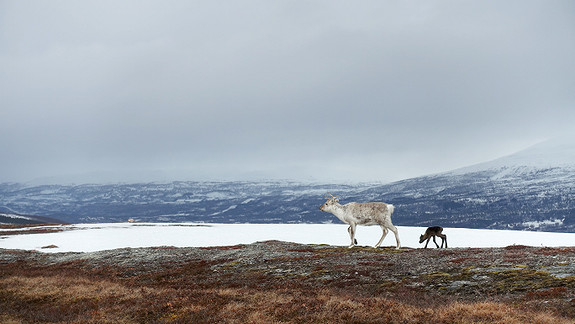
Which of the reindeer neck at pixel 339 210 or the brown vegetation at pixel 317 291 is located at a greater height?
the reindeer neck at pixel 339 210

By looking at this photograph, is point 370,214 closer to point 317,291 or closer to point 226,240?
point 317,291

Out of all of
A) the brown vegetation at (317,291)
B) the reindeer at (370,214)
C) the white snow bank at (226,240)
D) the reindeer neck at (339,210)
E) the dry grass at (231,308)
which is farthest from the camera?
the white snow bank at (226,240)

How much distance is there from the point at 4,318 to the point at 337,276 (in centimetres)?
1421

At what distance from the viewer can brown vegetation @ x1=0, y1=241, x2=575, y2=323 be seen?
1230cm

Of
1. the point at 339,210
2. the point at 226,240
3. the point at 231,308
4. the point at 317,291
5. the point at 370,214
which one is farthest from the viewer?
the point at 226,240

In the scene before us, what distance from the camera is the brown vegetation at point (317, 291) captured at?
12.3 meters

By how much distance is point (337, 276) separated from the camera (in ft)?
67.3

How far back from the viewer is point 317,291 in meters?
16.8

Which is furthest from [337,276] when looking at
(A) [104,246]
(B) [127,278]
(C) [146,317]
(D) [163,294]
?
(A) [104,246]

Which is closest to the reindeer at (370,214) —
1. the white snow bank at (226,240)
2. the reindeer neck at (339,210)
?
the reindeer neck at (339,210)

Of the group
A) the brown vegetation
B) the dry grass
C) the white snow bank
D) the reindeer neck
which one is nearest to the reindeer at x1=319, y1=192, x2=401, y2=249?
the reindeer neck

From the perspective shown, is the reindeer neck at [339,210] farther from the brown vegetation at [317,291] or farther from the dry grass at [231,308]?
the dry grass at [231,308]

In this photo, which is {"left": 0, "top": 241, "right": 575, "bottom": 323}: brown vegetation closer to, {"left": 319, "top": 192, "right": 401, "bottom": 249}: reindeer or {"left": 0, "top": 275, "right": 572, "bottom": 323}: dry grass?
{"left": 0, "top": 275, "right": 572, "bottom": 323}: dry grass

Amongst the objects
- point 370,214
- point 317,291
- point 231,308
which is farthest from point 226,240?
point 231,308
